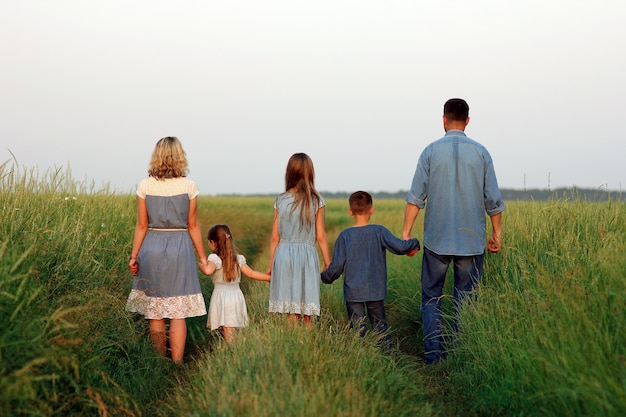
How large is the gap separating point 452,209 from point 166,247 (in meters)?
2.76

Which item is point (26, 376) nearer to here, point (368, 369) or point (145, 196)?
point (368, 369)

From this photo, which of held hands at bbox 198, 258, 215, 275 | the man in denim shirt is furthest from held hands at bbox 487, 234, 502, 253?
held hands at bbox 198, 258, 215, 275

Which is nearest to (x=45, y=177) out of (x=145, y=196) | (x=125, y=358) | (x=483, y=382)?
(x=145, y=196)

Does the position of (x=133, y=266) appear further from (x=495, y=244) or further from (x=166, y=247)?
(x=495, y=244)

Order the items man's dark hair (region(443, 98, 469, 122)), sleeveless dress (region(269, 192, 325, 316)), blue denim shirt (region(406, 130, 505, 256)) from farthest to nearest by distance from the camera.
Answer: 1. man's dark hair (region(443, 98, 469, 122))
2. blue denim shirt (region(406, 130, 505, 256))
3. sleeveless dress (region(269, 192, 325, 316))

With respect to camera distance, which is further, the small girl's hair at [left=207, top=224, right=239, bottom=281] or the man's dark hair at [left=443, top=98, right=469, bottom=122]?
the man's dark hair at [left=443, top=98, right=469, bottom=122]

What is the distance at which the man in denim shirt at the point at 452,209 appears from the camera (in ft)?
22.4

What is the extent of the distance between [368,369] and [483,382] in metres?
1.00

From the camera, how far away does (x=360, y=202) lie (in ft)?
22.2

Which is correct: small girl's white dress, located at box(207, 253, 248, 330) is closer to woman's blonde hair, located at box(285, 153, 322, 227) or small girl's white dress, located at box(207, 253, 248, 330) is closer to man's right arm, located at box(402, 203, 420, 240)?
woman's blonde hair, located at box(285, 153, 322, 227)

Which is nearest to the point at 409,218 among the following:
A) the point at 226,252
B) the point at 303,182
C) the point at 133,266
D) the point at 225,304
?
the point at 303,182

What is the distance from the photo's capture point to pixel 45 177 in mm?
8352

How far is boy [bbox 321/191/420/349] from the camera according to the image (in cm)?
673

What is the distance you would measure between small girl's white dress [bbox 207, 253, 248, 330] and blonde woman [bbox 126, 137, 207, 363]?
192 mm
